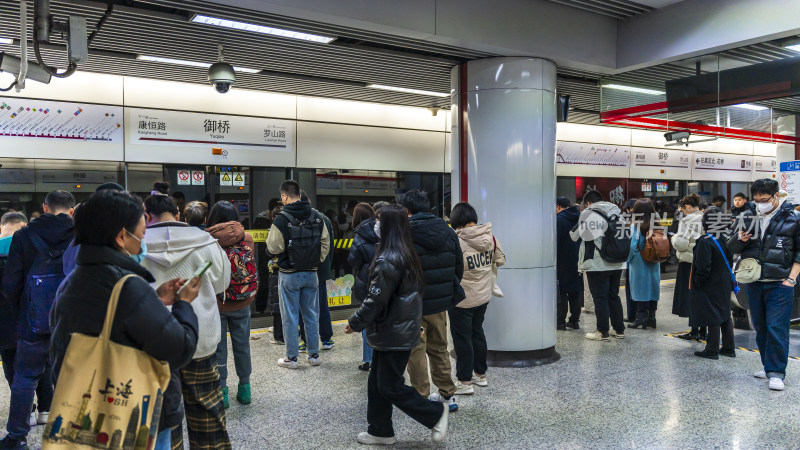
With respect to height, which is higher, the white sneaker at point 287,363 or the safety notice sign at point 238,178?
the safety notice sign at point 238,178

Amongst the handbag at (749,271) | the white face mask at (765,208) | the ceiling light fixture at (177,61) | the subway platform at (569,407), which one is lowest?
the subway platform at (569,407)

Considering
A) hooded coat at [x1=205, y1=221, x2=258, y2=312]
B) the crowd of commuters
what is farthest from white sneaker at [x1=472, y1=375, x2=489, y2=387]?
hooded coat at [x1=205, y1=221, x2=258, y2=312]

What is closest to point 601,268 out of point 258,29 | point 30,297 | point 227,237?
point 227,237

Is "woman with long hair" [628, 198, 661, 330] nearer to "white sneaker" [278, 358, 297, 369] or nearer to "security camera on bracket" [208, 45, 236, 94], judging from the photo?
"white sneaker" [278, 358, 297, 369]

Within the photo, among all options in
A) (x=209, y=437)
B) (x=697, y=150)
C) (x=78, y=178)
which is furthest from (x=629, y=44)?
(x=697, y=150)

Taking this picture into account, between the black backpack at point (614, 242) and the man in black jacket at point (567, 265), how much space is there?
0.55m

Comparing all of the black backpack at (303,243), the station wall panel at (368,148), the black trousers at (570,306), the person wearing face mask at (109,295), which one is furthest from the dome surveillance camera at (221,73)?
the black trousers at (570,306)

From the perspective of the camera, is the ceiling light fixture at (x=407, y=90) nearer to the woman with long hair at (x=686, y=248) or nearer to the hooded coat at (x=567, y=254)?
the hooded coat at (x=567, y=254)

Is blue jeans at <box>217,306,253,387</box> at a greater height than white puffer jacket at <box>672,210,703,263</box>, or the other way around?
white puffer jacket at <box>672,210,703,263</box>

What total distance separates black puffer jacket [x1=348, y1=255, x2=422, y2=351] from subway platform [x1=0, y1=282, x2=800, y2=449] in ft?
2.68

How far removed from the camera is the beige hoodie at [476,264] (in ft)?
15.5

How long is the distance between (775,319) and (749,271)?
0.44m

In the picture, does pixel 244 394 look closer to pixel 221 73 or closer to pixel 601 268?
pixel 221 73

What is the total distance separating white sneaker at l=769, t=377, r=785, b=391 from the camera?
4955 mm
